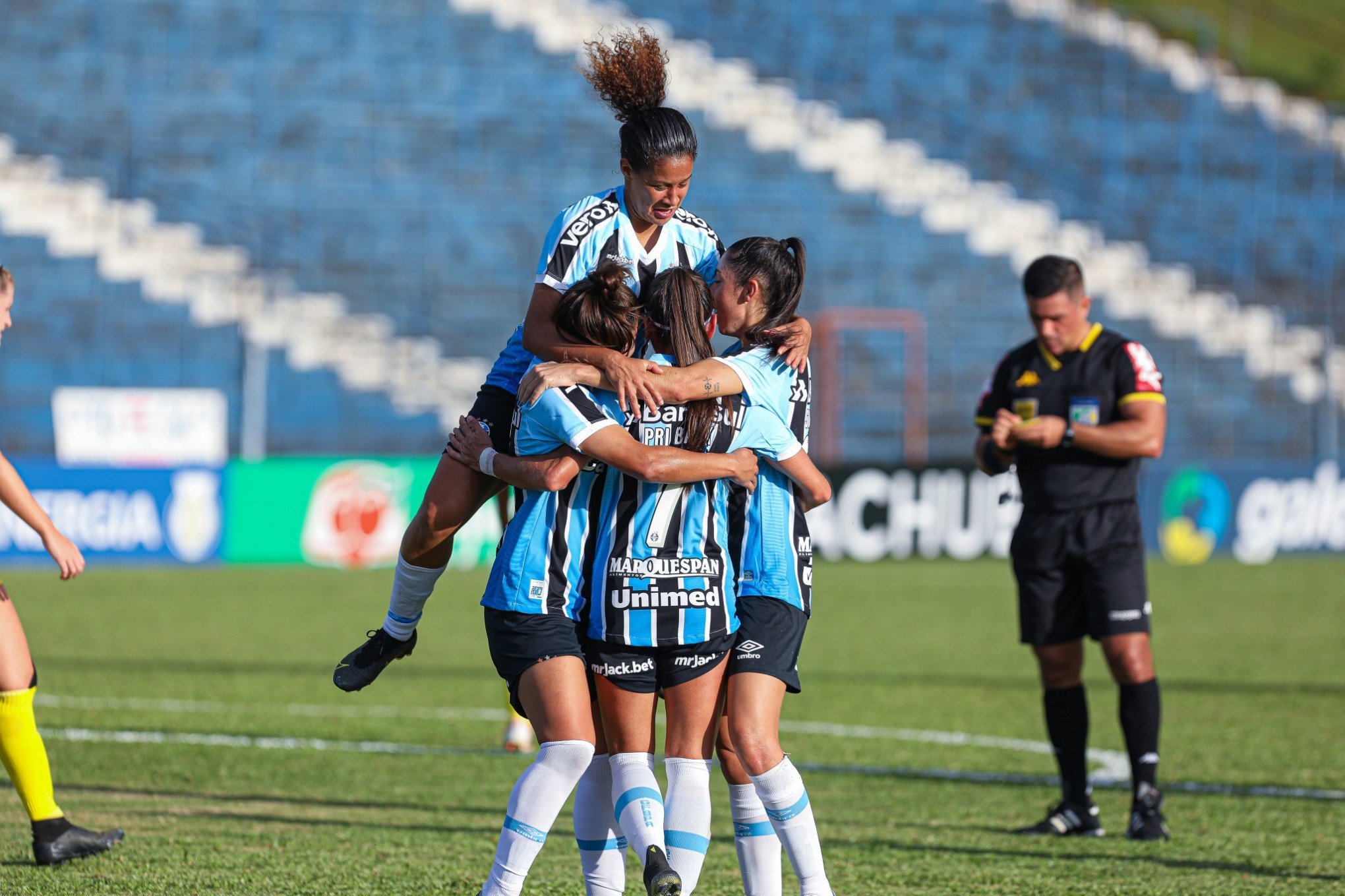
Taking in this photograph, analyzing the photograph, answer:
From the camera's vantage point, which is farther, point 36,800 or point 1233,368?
point 1233,368

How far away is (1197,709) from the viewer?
29.4ft

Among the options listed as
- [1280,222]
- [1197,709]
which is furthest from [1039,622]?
[1280,222]

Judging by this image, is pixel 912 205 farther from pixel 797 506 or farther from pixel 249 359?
pixel 797 506

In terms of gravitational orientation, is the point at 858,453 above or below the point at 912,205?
below

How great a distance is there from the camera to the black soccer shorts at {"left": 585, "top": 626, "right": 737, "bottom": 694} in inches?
161

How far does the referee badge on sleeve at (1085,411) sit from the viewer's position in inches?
247

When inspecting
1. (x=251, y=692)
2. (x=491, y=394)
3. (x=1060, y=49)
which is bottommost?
(x=251, y=692)

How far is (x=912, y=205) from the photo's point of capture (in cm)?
2534

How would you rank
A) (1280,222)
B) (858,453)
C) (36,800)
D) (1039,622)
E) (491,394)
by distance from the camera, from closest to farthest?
(491,394) → (36,800) → (1039,622) → (858,453) → (1280,222)

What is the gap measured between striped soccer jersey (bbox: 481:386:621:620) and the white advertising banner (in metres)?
15.4

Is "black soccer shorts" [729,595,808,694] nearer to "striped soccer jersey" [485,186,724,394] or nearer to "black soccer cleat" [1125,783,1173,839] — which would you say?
"striped soccer jersey" [485,186,724,394]

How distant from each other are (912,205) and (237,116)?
10.3 metres

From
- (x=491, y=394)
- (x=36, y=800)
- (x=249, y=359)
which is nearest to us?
(x=491, y=394)

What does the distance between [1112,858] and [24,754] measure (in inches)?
141
